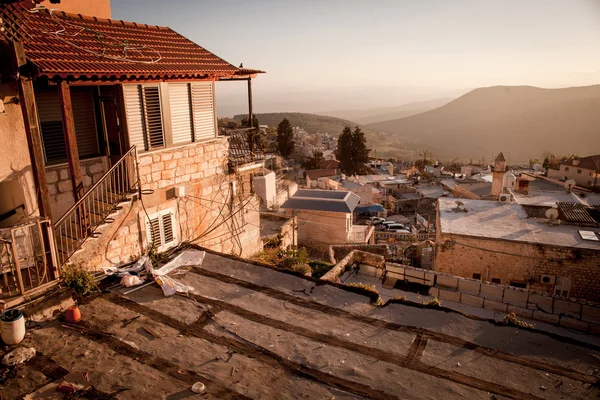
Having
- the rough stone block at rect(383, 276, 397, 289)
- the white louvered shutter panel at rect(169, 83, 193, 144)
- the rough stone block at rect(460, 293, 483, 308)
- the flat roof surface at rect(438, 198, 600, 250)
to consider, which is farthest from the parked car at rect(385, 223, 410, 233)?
the white louvered shutter panel at rect(169, 83, 193, 144)

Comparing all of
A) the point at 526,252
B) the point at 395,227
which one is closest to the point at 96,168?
the point at 526,252

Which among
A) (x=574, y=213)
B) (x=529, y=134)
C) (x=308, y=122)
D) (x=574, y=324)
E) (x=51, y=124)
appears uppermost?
(x=51, y=124)

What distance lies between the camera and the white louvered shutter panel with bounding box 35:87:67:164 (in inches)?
294

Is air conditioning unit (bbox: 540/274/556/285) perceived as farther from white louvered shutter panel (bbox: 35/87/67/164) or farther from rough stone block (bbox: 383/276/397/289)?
white louvered shutter panel (bbox: 35/87/67/164)

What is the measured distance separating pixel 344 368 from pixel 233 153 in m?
8.09

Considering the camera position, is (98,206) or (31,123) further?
(98,206)

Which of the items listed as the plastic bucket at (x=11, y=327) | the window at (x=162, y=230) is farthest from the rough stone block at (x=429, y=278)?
the plastic bucket at (x=11, y=327)

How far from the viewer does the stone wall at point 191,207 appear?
8109mm

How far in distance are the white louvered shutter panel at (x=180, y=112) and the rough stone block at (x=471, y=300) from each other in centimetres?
981

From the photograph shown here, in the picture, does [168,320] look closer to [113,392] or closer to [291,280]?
[113,392]

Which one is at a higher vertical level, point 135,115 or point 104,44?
point 104,44

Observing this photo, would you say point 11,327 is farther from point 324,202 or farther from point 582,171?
point 582,171

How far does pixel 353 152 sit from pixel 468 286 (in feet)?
180

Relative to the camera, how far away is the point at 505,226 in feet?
57.6
